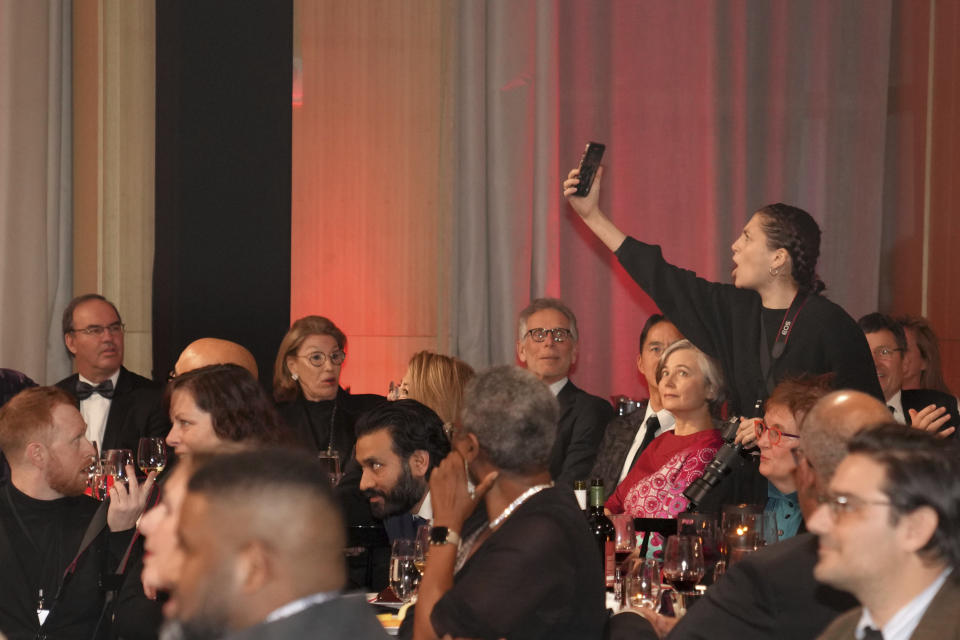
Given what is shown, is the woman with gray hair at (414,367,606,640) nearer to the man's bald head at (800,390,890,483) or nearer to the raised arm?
the man's bald head at (800,390,890,483)

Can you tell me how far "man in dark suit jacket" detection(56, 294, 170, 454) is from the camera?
5.64m

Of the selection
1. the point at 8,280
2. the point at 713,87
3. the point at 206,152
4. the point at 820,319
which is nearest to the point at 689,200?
the point at 713,87

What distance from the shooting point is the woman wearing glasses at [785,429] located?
368 centimetres

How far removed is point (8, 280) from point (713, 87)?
4.08 m

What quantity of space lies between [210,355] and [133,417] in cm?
43

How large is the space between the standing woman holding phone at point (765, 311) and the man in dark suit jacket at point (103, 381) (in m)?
2.43

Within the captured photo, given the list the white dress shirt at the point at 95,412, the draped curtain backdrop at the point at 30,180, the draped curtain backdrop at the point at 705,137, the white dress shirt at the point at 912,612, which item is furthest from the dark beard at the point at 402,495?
the draped curtain backdrop at the point at 30,180

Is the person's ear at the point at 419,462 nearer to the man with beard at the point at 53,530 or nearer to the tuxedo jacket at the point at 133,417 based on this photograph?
the man with beard at the point at 53,530

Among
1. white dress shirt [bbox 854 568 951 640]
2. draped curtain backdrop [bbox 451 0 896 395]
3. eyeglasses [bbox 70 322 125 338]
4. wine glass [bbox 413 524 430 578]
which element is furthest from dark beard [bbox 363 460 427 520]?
draped curtain backdrop [bbox 451 0 896 395]

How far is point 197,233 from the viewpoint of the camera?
6410 mm

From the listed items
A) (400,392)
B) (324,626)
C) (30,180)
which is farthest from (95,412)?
(324,626)

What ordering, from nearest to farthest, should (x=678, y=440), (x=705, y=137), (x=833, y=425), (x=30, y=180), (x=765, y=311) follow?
(x=833, y=425)
(x=765, y=311)
(x=678, y=440)
(x=30, y=180)
(x=705, y=137)

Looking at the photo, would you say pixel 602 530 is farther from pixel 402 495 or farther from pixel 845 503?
pixel 845 503

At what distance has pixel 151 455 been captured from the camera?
4129 mm
